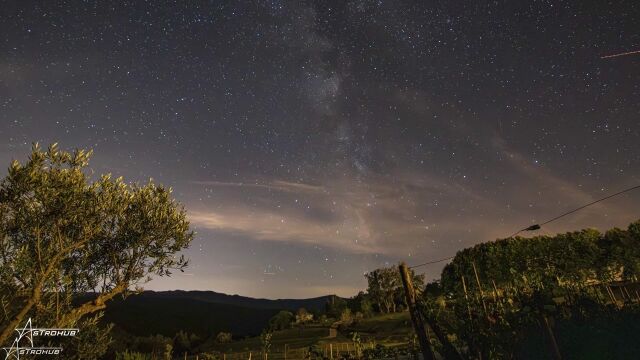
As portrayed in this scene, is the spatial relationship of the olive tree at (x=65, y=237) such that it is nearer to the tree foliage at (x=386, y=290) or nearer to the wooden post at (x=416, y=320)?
the wooden post at (x=416, y=320)

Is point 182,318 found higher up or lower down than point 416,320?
higher up

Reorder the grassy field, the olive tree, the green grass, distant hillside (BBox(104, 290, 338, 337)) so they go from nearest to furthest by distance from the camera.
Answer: the olive tree
the grassy field
the green grass
distant hillside (BBox(104, 290, 338, 337))

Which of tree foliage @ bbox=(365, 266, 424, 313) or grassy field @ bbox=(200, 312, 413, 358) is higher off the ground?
tree foliage @ bbox=(365, 266, 424, 313)

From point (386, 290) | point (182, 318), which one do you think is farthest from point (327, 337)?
point (182, 318)

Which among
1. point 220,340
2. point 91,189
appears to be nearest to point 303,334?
point 220,340

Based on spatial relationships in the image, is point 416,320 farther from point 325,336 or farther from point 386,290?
point 386,290

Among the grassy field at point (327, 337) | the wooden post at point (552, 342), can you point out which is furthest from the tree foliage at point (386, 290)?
the wooden post at point (552, 342)

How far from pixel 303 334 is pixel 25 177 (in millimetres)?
48915

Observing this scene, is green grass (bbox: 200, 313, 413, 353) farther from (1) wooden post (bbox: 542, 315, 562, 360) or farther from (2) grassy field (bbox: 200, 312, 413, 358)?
(1) wooden post (bbox: 542, 315, 562, 360)

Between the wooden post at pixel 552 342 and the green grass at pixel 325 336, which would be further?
the green grass at pixel 325 336

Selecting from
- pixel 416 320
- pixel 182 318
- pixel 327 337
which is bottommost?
pixel 327 337

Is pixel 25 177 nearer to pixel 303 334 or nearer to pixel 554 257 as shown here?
pixel 303 334

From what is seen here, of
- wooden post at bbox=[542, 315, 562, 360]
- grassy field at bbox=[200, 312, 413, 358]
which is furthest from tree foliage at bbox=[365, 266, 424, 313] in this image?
wooden post at bbox=[542, 315, 562, 360]

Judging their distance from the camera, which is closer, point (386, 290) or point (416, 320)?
point (416, 320)
